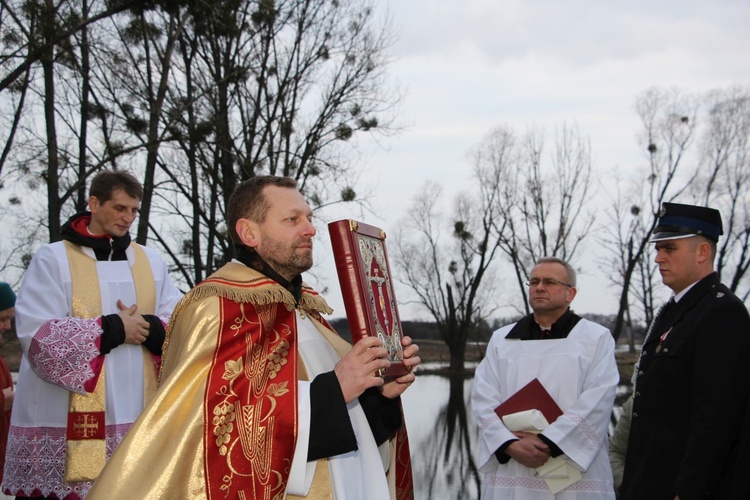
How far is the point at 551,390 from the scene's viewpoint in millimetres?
5465

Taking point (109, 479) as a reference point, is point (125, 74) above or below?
above

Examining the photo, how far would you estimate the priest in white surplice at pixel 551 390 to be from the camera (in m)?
5.14

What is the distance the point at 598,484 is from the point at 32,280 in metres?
3.84

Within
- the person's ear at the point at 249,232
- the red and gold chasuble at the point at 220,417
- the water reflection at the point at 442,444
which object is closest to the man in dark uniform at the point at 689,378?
the red and gold chasuble at the point at 220,417

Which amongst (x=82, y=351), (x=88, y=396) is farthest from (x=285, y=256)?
(x=88, y=396)

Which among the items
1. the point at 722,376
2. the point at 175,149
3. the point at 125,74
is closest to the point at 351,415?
the point at 722,376

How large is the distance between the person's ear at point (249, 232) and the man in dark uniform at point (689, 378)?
240 cm

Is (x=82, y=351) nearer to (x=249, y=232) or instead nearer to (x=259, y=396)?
(x=249, y=232)

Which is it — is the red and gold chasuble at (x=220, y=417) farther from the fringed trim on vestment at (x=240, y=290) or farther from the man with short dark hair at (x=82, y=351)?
the man with short dark hair at (x=82, y=351)

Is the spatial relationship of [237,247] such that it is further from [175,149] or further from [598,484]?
[175,149]

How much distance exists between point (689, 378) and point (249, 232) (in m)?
2.52

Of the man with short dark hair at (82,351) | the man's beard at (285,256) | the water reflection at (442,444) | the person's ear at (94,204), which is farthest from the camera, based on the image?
the water reflection at (442,444)

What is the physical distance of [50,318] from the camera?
428 cm

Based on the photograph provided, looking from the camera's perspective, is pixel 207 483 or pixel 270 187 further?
pixel 270 187
